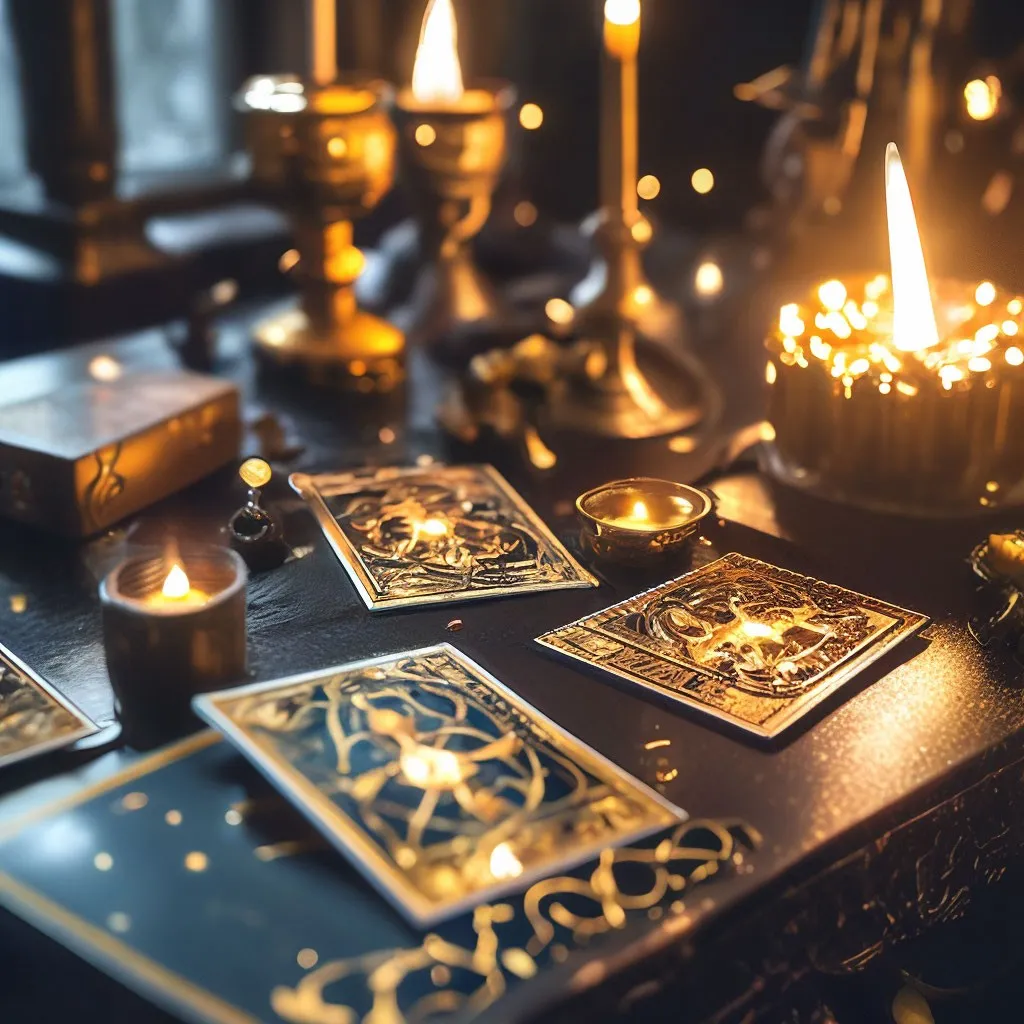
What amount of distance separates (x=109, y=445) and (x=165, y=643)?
0.28 meters

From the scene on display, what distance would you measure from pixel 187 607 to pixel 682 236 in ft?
4.14

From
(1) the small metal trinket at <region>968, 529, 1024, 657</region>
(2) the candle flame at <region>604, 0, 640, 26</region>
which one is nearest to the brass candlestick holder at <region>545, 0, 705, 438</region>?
(2) the candle flame at <region>604, 0, 640, 26</region>

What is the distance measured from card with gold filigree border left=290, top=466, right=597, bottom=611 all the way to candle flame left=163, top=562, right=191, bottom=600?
0.46 ft

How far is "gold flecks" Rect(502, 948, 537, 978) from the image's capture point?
52 centimetres

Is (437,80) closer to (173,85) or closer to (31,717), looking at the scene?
(31,717)

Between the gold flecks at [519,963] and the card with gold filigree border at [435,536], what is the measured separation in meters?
0.31

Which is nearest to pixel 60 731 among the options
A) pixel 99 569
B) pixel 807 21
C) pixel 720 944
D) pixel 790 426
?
pixel 99 569

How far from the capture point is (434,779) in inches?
24.6

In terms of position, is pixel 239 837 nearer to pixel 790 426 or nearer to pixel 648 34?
pixel 790 426

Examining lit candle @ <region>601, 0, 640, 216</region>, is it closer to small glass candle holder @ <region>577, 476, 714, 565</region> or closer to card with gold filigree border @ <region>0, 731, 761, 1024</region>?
small glass candle holder @ <region>577, 476, 714, 565</region>

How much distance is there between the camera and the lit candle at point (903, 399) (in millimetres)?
920

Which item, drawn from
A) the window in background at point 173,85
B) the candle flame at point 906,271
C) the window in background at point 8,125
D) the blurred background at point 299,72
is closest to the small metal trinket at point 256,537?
the candle flame at point 906,271

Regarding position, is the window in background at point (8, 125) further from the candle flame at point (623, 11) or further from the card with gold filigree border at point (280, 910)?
the card with gold filigree border at point (280, 910)

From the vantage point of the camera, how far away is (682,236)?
1.78 metres
